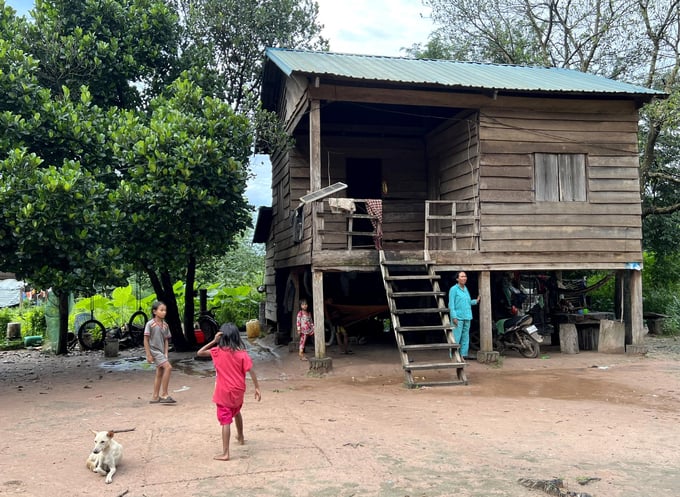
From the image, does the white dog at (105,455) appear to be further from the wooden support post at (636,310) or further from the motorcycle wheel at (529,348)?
the wooden support post at (636,310)

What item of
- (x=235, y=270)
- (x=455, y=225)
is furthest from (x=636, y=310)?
(x=235, y=270)

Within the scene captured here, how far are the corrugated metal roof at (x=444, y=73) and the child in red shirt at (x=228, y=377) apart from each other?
6.11 meters

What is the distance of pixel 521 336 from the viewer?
12.8 meters

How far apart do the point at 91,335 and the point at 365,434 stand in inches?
501

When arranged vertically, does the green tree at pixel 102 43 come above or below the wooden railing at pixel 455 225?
above

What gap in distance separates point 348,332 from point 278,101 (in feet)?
21.6

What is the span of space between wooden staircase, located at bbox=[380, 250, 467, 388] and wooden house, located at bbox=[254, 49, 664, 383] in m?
0.06

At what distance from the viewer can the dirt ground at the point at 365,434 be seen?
509 cm

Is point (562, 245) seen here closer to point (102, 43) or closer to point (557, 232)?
point (557, 232)

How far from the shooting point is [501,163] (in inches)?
485

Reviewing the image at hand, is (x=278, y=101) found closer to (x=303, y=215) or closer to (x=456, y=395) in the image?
(x=303, y=215)

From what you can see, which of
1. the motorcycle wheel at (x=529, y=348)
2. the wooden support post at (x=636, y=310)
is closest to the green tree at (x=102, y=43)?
the motorcycle wheel at (x=529, y=348)

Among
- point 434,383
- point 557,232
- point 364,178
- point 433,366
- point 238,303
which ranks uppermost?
point 364,178

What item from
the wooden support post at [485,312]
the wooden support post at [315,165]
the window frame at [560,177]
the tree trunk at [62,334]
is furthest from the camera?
the tree trunk at [62,334]
